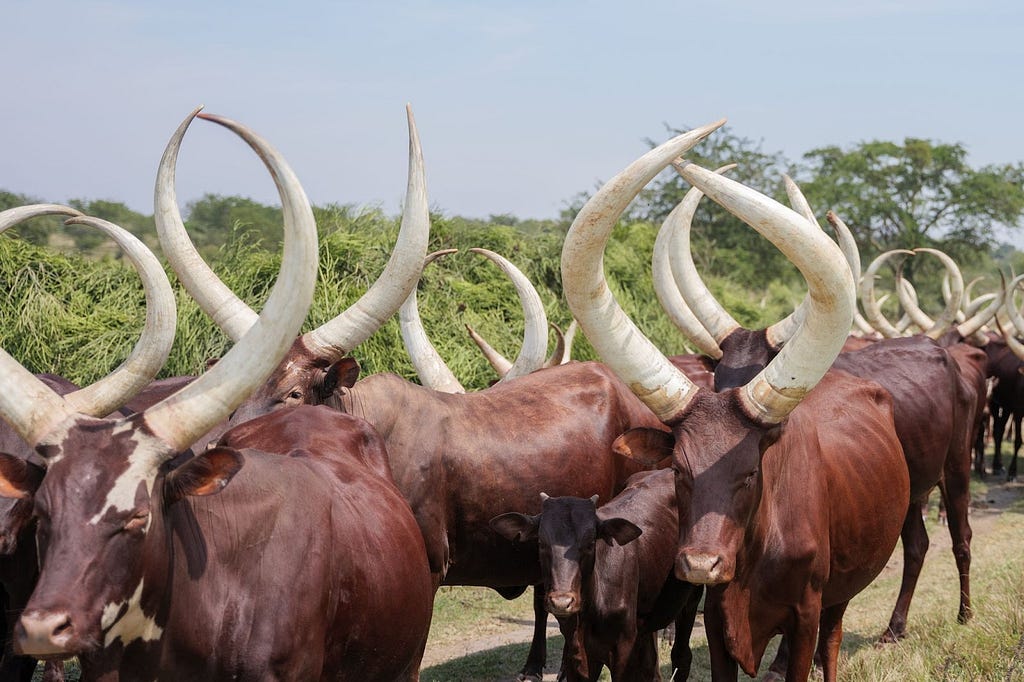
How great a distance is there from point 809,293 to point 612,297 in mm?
737

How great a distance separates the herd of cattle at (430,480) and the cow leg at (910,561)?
49 mm

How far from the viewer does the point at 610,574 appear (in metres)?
5.46

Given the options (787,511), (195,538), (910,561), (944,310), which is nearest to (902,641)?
(910,561)

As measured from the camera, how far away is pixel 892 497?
19.1 feet

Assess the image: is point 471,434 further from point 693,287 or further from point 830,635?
point 830,635

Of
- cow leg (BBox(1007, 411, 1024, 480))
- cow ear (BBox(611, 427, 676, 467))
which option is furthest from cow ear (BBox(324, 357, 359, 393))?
cow leg (BBox(1007, 411, 1024, 480))

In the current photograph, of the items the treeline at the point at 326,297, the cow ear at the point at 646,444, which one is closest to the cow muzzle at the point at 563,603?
the cow ear at the point at 646,444

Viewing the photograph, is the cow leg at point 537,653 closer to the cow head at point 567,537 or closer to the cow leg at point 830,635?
the cow head at point 567,537

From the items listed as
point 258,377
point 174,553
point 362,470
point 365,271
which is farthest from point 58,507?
point 365,271

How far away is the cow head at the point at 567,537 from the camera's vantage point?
5.17 meters

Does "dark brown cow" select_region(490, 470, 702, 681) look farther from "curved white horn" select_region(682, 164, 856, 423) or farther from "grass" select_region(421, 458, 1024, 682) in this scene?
"curved white horn" select_region(682, 164, 856, 423)

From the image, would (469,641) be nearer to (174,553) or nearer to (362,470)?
(362,470)

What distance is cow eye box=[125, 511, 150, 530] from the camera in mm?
3076

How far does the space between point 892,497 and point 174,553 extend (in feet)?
13.0
